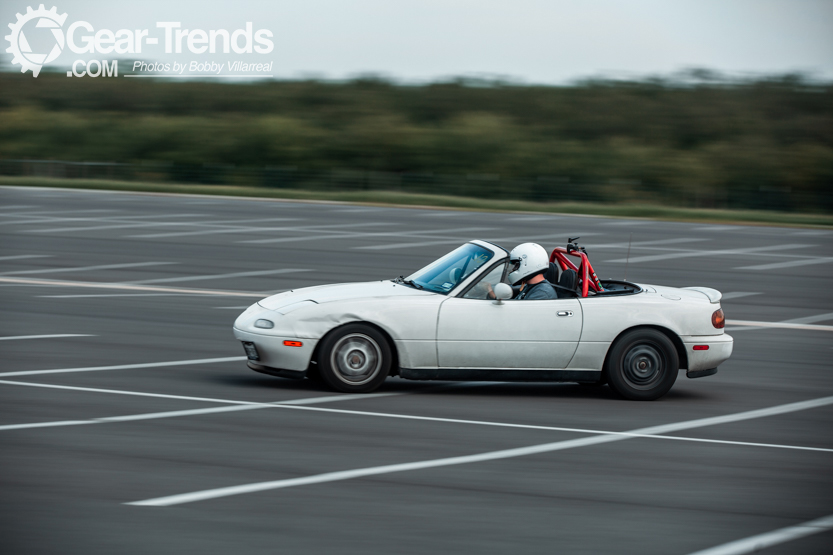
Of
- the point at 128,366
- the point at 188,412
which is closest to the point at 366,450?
the point at 188,412

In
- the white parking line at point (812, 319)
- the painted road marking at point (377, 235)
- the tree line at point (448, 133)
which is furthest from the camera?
the tree line at point (448, 133)

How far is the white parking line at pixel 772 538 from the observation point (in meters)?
4.85

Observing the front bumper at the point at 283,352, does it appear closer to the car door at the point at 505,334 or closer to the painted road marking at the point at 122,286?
the car door at the point at 505,334

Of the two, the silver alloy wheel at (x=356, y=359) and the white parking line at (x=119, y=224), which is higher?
the white parking line at (x=119, y=224)

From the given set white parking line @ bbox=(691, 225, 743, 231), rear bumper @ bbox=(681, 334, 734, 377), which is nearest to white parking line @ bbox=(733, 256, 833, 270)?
white parking line @ bbox=(691, 225, 743, 231)

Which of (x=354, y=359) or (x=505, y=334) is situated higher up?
(x=505, y=334)

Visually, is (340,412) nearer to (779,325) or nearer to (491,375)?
(491,375)

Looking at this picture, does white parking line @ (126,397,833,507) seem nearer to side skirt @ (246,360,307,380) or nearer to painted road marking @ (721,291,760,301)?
side skirt @ (246,360,307,380)

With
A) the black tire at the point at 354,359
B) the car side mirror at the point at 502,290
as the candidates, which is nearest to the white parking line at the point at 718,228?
the car side mirror at the point at 502,290

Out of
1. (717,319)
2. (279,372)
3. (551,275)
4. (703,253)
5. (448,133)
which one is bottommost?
(279,372)

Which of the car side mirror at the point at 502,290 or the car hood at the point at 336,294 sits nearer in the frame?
the car side mirror at the point at 502,290

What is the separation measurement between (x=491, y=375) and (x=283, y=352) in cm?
175

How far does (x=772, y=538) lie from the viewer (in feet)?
16.6

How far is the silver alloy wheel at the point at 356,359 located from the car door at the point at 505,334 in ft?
1.82
